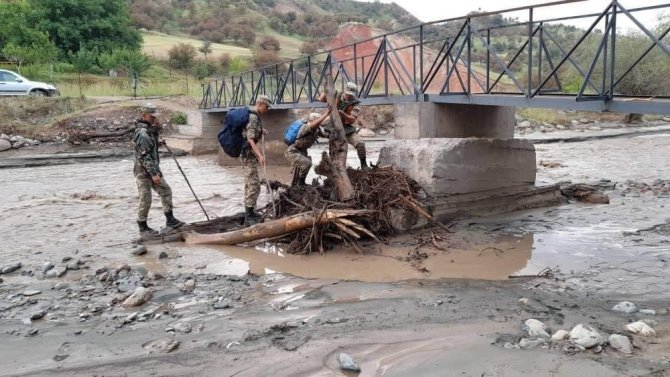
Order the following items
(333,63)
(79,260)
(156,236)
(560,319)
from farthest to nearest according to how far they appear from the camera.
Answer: (333,63), (156,236), (79,260), (560,319)

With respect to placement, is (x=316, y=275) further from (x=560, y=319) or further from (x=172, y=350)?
(x=560, y=319)

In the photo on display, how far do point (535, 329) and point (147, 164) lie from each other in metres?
5.52

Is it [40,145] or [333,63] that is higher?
[333,63]

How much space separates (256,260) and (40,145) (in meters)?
17.6

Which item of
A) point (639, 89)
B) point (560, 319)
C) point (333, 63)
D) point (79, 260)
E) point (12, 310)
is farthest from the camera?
point (639, 89)

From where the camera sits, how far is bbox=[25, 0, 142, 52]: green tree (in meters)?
39.9

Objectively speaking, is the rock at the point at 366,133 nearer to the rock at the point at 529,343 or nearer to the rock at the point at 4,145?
the rock at the point at 4,145

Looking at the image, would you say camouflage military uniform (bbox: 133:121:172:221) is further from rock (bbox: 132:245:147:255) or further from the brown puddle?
the brown puddle

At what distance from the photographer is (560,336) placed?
406 centimetres

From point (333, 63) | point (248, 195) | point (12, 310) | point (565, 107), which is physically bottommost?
point (12, 310)

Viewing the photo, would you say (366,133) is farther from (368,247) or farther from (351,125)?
(368,247)

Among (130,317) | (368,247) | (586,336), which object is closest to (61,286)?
(130,317)

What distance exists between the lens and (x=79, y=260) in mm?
6785

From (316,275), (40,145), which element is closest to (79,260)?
(316,275)
